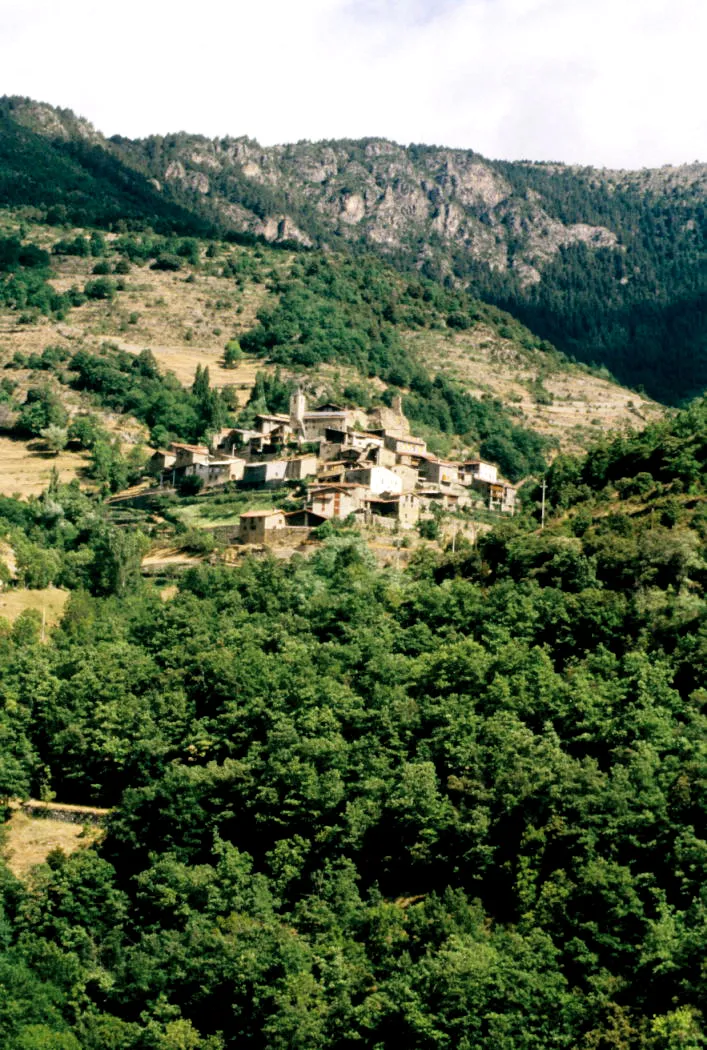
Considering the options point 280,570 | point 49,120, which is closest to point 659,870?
point 280,570

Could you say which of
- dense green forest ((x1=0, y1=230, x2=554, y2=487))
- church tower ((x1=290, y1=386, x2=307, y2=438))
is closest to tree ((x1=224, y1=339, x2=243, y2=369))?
dense green forest ((x1=0, y1=230, x2=554, y2=487))

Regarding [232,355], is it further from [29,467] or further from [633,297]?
[633,297]

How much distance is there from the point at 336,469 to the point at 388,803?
35.9m

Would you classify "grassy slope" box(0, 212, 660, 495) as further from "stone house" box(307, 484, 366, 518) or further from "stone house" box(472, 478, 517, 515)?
"stone house" box(307, 484, 366, 518)

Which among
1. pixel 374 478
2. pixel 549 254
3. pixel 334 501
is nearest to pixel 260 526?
pixel 334 501

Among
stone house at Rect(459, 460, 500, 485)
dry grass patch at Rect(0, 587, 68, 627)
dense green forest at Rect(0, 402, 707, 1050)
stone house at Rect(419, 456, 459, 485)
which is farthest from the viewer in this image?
stone house at Rect(459, 460, 500, 485)

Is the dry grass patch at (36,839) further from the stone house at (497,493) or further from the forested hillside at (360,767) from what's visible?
the stone house at (497,493)

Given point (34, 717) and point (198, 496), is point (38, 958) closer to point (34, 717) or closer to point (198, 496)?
point (34, 717)

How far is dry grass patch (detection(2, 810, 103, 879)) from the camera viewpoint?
45906 mm

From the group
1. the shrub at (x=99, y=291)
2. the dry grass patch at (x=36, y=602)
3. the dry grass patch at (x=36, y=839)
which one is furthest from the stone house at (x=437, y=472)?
the shrub at (x=99, y=291)

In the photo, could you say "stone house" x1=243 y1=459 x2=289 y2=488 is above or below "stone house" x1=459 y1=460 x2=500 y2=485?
below

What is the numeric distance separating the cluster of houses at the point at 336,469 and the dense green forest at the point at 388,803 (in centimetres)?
1192

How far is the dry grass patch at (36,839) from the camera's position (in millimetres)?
45906

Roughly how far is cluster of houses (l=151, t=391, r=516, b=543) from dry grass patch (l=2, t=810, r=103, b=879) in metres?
23.1
